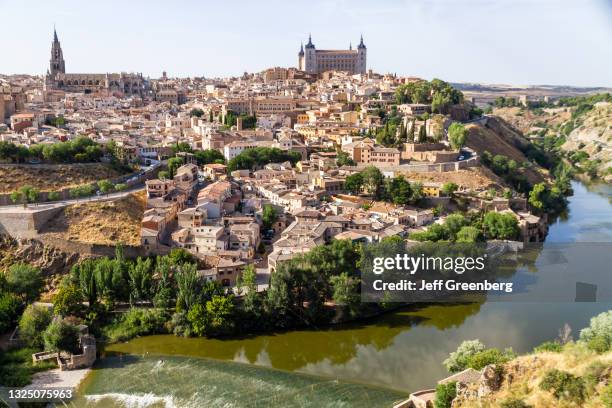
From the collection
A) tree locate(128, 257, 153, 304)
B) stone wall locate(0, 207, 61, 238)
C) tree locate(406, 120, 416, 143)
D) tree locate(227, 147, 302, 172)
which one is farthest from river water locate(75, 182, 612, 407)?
tree locate(406, 120, 416, 143)

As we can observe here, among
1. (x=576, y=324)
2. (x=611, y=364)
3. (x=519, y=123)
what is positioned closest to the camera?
(x=611, y=364)

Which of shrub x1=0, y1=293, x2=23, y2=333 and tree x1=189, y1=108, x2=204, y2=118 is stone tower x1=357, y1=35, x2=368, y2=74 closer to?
tree x1=189, y1=108, x2=204, y2=118

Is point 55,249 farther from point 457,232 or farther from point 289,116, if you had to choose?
point 289,116

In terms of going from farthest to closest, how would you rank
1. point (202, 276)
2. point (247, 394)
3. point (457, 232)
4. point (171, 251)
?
point (457, 232), point (171, 251), point (202, 276), point (247, 394)

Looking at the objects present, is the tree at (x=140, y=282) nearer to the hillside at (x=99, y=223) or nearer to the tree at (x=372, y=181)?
the hillside at (x=99, y=223)

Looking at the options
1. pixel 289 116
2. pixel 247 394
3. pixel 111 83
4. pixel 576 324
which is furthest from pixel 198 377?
pixel 111 83

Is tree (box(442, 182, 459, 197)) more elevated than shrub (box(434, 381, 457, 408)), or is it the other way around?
tree (box(442, 182, 459, 197))

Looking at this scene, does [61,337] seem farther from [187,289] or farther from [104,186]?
[104,186]
